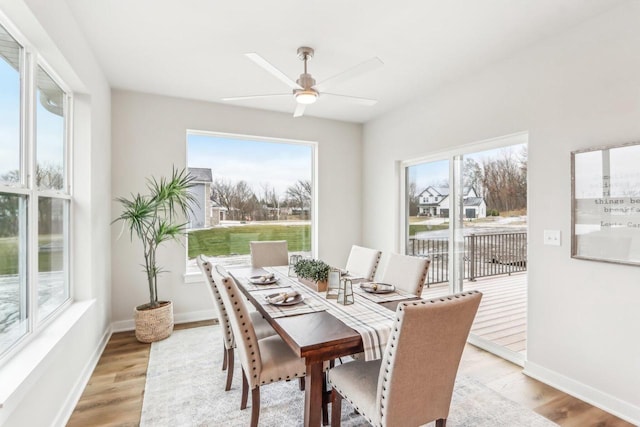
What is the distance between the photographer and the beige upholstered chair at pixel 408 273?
99.2 inches

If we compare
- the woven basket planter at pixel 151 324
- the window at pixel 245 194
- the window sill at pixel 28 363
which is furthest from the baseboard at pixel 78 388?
the window at pixel 245 194

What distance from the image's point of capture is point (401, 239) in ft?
14.4

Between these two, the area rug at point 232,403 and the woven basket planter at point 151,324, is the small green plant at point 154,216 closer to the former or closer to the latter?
the woven basket planter at point 151,324

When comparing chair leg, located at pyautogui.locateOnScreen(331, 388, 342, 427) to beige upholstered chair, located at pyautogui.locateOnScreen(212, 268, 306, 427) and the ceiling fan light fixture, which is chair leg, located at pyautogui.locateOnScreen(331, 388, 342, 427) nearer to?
beige upholstered chair, located at pyautogui.locateOnScreen(212, 268, 306, 427)

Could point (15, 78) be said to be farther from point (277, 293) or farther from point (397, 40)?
point (397, 40)

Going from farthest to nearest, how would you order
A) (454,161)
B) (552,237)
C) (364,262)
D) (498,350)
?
1. (454,161)
2. (364,262)
3. (498,350)
4. (552,237)

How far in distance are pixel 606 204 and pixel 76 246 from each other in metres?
4.03

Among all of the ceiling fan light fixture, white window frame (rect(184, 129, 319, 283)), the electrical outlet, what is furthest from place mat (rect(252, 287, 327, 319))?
white window frame (rect(184, 129, 319, 283))

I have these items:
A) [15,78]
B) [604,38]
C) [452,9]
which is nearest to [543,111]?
[604,38]

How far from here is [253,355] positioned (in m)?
1.84

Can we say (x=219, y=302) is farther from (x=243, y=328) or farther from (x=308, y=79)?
(x=308, y=79)

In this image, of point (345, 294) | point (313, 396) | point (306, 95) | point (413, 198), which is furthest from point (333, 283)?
point (413, 198)

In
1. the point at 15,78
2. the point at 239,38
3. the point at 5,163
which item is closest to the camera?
the point at 5,163

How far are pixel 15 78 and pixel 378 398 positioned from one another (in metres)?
2.50
